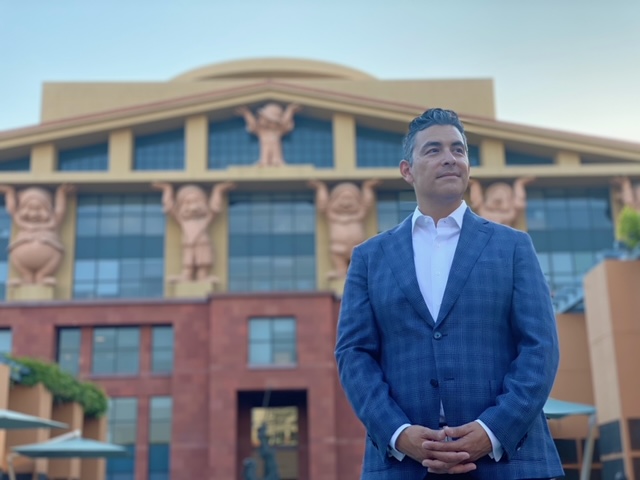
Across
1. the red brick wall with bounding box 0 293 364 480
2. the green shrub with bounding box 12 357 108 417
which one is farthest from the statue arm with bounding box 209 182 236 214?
the green shrub with bounding box 12 357 108 417

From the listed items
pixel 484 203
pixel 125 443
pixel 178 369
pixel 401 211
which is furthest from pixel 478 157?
pixel 401 211

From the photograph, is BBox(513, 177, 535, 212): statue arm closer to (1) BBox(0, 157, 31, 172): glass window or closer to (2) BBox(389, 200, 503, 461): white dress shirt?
(1) BBox(0, 157, 31, 172): glass window

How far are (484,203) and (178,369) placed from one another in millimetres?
14775

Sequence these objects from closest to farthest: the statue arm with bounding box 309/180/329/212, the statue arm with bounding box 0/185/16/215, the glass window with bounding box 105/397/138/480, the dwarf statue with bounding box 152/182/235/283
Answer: the glass window with bounding box 105/397/138/480, the dwarf statue with bounding box 152/182/235/283, the statue arm with bounding box 0/185/16/215, the statue arm with bounding box 309/180/329/212

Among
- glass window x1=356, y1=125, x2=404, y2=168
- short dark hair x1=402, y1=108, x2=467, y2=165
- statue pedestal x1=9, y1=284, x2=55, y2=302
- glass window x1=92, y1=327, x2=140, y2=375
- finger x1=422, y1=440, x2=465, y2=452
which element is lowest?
finger x1=422, y1=440, x2=465, y2=452

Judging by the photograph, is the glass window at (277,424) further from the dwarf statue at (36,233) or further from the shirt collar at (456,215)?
the shirt collar at (456,215)

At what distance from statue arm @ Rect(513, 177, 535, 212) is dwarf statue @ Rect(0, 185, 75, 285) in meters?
19.1

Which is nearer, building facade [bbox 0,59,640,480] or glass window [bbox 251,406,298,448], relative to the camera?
building facade [bbox 0,59,640,480]

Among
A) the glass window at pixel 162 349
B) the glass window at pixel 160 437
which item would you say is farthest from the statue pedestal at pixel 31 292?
the glass window at pixel 160 437

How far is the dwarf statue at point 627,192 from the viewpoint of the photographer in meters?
40.4

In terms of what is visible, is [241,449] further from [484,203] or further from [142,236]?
[484,203]

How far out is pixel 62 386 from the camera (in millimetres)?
22594

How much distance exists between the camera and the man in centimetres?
305

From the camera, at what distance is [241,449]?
119 feet
